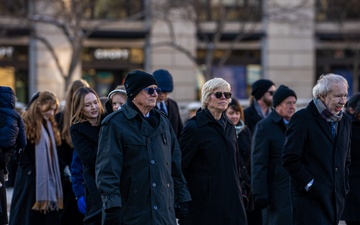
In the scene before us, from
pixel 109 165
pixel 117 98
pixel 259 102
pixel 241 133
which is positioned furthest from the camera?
pixel 259 102

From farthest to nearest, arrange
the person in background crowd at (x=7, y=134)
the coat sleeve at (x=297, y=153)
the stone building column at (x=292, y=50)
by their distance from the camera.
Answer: the stone building column at (x=292, y=50) → the person in background crowd at (x=7, y=134) → the coat sleeve at (x=297, y=153)

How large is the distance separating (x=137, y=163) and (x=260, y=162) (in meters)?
2.61

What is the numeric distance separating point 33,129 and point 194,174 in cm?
257

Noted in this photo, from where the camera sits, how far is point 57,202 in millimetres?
9000

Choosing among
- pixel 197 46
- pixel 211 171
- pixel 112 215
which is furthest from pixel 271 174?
pixel 197 46

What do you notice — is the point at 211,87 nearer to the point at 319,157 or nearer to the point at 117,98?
the point at 319,157

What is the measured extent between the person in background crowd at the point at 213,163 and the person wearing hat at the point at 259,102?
305 centimetres

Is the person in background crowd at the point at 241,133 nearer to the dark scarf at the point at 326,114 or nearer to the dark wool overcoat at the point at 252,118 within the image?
the dark wool overcoat at the point at 252,118

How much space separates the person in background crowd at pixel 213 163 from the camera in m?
7.16

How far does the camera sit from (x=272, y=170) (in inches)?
339

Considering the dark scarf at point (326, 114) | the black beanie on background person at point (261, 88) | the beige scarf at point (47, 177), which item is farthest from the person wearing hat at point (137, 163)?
the black beanie on background person at point (261, 88)

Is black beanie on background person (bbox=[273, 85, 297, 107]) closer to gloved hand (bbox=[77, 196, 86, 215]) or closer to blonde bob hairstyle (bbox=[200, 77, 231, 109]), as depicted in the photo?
blonde bob hairstyle (bbox=[200, 77, 231, 109])

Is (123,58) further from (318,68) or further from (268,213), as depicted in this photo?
(268,213)

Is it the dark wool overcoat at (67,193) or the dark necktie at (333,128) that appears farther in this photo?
the dark wool overcoat at (67,193)
